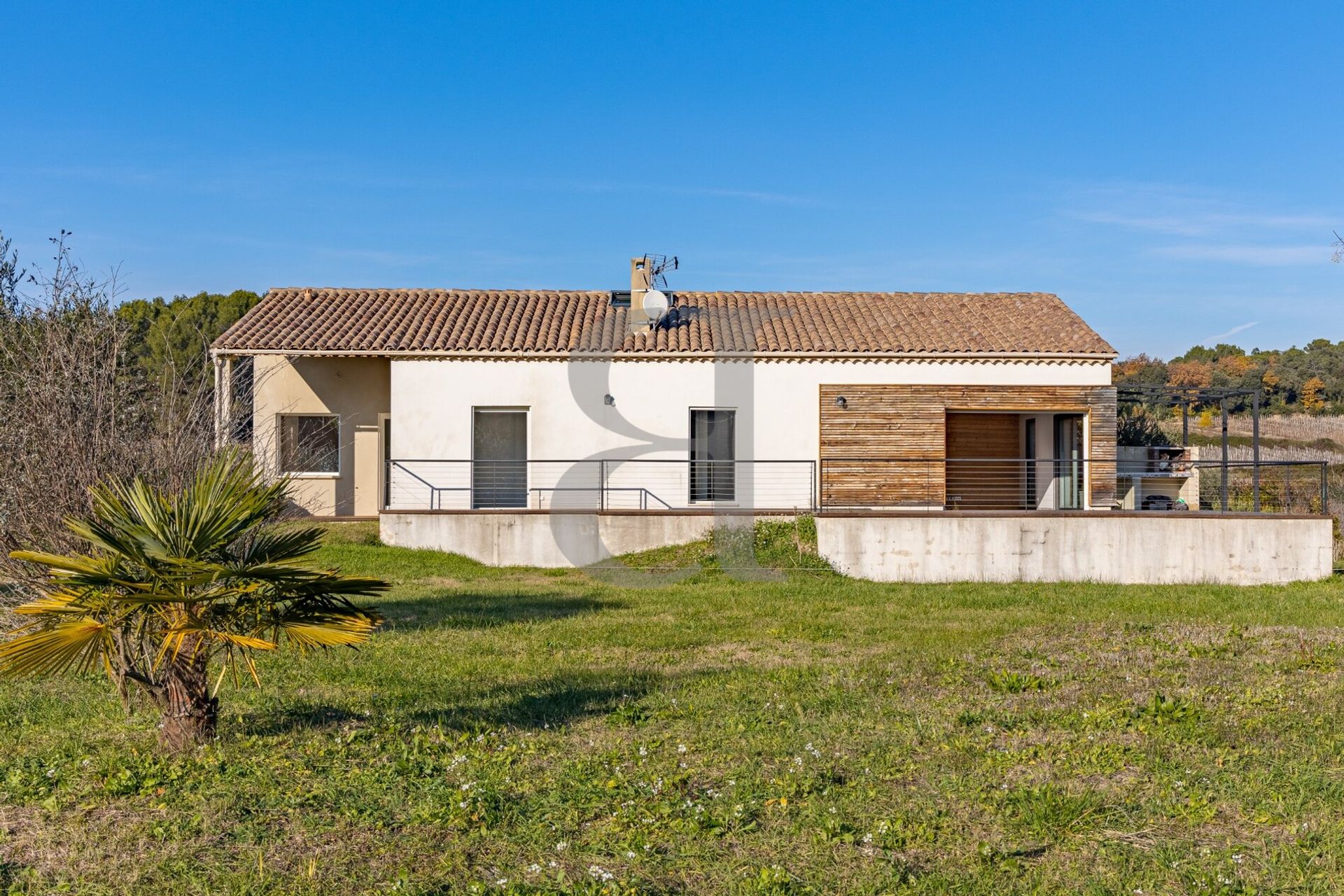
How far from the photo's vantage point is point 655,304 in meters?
21.2

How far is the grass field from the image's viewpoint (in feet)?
15.7

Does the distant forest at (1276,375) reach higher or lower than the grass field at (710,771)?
higher

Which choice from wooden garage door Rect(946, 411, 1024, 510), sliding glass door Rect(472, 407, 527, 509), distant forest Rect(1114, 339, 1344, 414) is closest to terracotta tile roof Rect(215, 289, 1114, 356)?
sliding glass door Rect(472, 407, 527, 509)

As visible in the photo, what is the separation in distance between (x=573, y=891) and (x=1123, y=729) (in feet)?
13.7

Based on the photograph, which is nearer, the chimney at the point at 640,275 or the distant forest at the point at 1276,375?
the chimney at the point at 640,275

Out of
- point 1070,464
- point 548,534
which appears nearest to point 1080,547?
point 1070,464

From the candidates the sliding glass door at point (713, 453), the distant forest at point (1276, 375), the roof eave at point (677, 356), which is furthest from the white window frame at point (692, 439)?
the distant forest at point (1276, 375)

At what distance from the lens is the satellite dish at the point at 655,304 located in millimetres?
21203

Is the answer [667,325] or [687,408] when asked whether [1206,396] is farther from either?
[667,325]

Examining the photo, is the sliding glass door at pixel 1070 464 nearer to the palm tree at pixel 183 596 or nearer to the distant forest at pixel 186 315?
the palm tree at pixel 183 596

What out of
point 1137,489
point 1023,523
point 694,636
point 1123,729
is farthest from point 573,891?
point 1137,489

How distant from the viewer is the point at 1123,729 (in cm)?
709

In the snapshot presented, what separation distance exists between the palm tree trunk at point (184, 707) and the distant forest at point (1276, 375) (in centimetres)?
4410

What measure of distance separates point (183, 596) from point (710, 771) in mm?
2916
